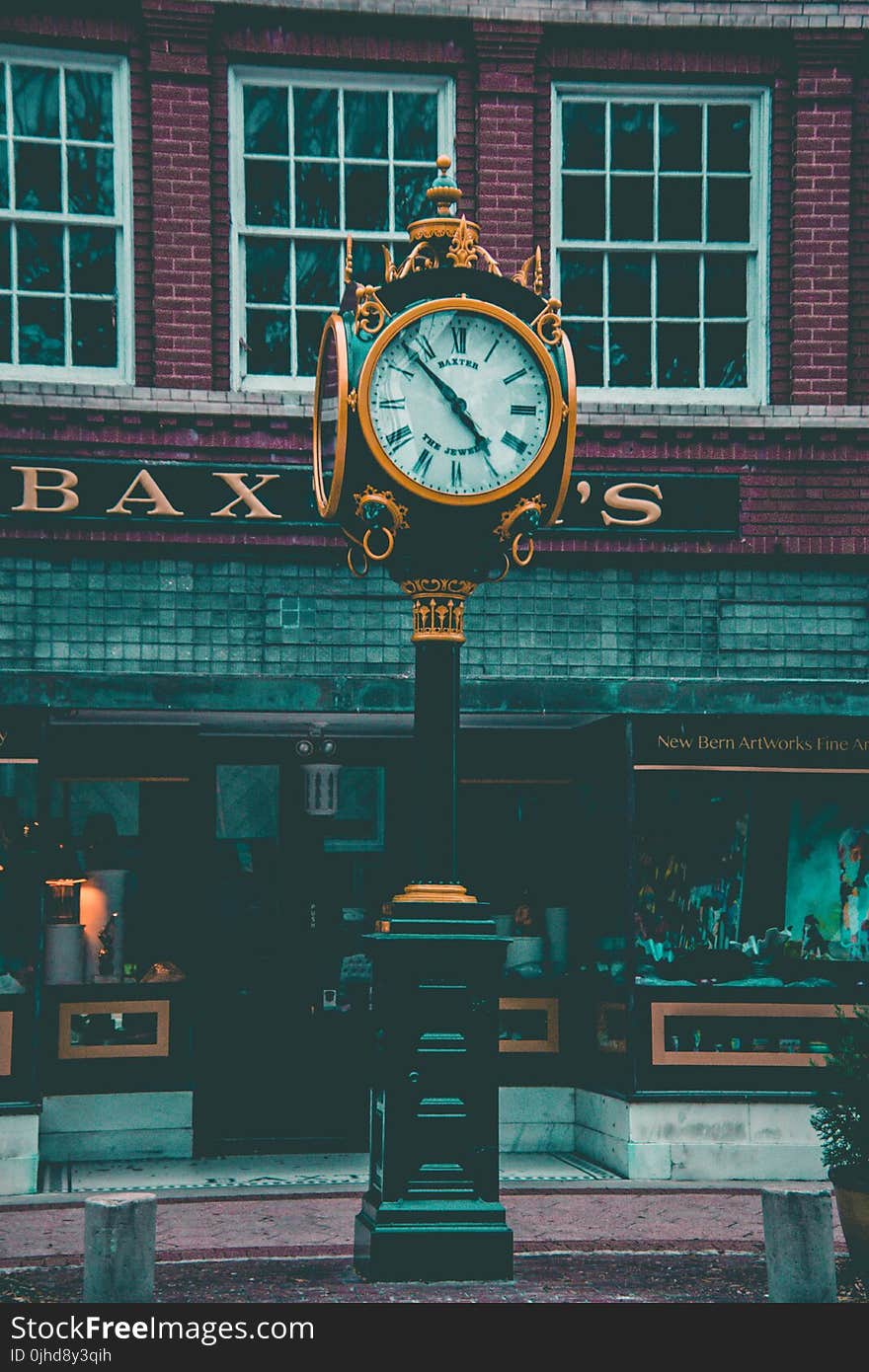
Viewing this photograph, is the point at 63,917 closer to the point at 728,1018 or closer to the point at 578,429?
the point at 728,1018

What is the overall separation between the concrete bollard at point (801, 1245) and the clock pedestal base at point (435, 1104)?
1.39 m

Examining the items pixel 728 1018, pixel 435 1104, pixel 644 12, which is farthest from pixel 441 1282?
pixel 644 12

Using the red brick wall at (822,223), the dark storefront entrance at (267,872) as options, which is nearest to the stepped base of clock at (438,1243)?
the dark storefront entrance at (267,872)

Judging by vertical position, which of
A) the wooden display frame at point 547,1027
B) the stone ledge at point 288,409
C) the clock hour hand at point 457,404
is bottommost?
the wooden display frame at point 547,1027

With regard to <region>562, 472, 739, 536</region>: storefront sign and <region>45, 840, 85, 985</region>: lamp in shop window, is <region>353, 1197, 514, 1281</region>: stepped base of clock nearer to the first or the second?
<region>45, 840, 85, 985</region>: lamp in shop window

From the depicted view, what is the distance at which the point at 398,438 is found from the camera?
9.64m

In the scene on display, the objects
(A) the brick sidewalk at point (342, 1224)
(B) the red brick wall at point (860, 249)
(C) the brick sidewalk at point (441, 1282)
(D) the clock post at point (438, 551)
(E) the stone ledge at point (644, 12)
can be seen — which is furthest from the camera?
(B) the red brick wall at point (860, 249)

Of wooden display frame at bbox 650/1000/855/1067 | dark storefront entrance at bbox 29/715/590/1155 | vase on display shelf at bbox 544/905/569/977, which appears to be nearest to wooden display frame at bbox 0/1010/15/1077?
dark storefront entrance at bbox 29/715/590/1155

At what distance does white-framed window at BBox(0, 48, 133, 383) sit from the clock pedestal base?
5.75 m

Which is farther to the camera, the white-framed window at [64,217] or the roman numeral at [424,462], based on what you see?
the white-framed window at [64,217]

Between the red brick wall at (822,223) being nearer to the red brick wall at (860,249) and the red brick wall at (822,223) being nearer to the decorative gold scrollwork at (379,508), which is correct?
the red brick wall at (860,249)

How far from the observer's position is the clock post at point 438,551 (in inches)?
367

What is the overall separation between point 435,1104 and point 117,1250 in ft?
6.18

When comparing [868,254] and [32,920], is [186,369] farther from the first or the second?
[868,254]
